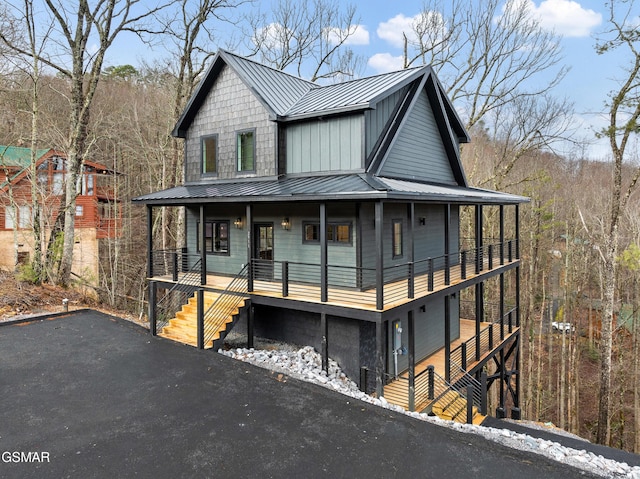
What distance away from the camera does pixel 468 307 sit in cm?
2302

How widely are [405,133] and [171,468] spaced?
33.4ft

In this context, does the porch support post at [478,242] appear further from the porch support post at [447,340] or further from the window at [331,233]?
the window at [331,233]

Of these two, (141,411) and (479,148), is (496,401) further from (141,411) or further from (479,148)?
(141,411)

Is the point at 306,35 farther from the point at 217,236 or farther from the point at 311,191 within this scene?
the point at 311,191

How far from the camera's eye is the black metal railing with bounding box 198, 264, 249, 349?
9.55m

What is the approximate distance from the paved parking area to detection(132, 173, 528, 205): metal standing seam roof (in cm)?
367

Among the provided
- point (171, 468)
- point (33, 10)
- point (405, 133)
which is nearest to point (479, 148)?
point (405, 133)

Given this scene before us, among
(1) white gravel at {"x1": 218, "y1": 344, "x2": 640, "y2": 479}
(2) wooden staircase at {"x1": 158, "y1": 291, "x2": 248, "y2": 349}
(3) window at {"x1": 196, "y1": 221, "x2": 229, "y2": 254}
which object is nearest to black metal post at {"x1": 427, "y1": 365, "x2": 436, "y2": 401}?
(1) white gravel at {"x1": 218, "y1": 344, "x2": 640, "y2": 479}

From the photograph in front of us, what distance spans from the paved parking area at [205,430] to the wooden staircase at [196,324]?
125 centimetres

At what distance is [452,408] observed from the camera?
34.4ft

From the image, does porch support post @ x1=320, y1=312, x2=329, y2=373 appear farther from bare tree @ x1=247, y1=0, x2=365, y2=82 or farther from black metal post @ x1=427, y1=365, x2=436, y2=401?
bare tree @ x1=247, y1=0, x2=365, y2=82

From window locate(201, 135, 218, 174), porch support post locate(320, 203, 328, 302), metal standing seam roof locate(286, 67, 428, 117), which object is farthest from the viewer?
window locate(201, 135, 218, 174)

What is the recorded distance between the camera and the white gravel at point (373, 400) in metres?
5.41

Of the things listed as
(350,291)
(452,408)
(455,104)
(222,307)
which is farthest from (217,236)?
(455,104)
